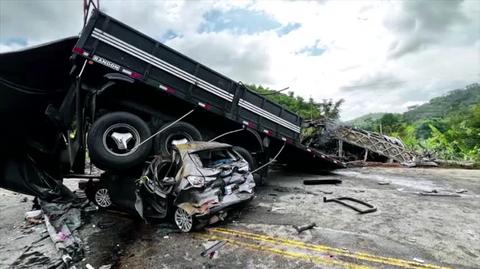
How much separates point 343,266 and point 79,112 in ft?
18.0

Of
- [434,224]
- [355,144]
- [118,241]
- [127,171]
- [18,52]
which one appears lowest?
[118,241]

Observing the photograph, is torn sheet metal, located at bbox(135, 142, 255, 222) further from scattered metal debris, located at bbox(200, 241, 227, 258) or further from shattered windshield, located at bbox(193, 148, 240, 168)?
scattered metal debris, located at bbox(200, 241, 227, 258)

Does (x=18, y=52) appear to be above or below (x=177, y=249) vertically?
above

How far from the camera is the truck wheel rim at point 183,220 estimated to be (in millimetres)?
5133

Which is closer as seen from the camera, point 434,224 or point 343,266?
point 343,266

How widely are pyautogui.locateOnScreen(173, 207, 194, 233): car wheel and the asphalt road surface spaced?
0.13 m

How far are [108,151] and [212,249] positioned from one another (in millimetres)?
2976

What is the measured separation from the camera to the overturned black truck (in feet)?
19.3

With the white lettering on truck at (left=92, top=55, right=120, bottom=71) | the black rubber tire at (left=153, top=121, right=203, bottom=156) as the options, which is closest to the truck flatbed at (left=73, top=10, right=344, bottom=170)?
the white lettering on truck at (left=92, top=55, right=120, bottom=71)

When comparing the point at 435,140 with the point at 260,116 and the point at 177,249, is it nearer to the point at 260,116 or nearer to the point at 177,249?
the point at 260,116

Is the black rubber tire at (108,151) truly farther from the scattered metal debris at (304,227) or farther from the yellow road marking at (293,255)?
the scattered metal debris at (304,227)

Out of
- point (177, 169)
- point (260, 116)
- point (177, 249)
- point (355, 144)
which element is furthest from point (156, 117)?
point (355, 144)

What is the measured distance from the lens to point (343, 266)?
378 cm

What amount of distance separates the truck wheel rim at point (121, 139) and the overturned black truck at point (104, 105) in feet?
0.06
